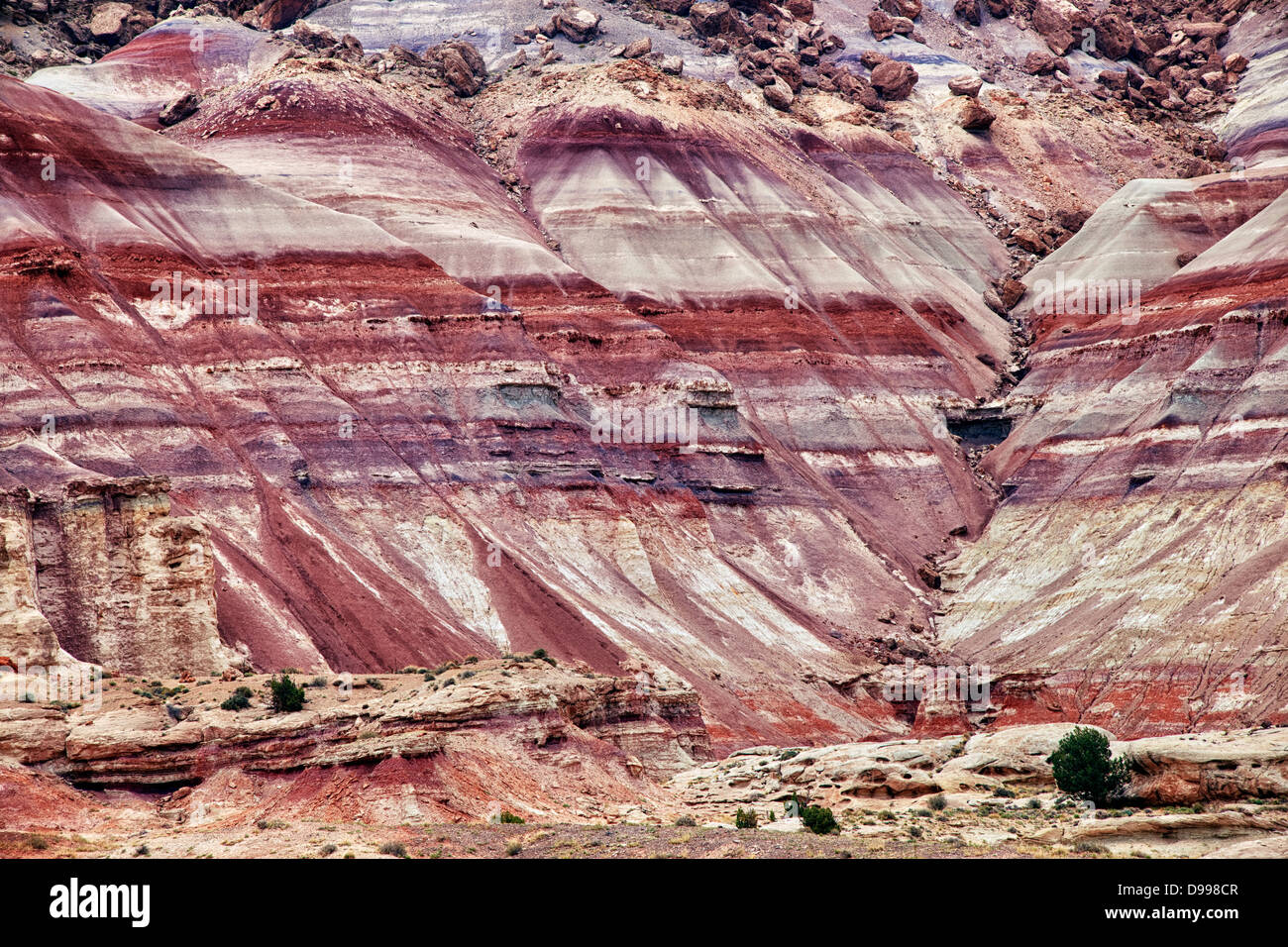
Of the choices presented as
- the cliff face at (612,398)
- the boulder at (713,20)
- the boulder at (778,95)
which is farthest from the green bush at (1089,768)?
the boulder at (713,20)

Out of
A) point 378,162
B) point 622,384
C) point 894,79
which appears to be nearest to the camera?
point 622,384

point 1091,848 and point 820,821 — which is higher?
point 820,821

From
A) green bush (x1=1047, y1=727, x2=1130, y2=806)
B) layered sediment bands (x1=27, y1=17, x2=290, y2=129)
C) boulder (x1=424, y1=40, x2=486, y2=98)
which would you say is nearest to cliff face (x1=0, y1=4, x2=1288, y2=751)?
layered sediment bands (x1=27, y1=17, x2=290, y2=129)

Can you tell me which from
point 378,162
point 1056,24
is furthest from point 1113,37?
point 378,162

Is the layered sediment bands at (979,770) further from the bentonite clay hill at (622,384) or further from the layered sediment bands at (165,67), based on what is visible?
the layered sediment bands at (165,67)

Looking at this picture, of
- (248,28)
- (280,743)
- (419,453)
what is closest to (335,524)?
(419,453)

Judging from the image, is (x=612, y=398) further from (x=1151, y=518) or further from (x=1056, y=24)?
(x=1056, y=24)
